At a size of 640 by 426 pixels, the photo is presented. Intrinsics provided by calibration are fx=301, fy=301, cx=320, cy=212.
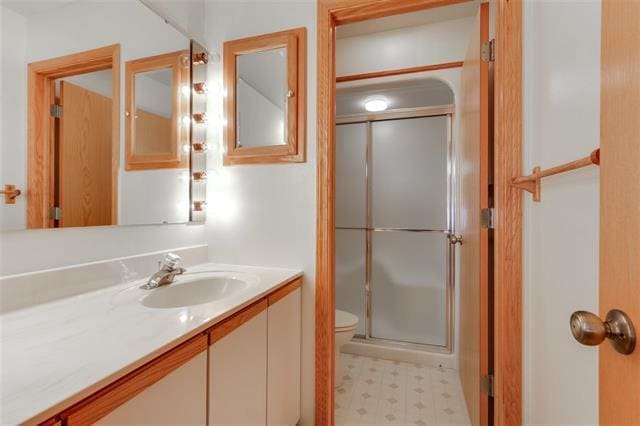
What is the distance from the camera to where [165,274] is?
3.90ft

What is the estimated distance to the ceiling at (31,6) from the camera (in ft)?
2.91

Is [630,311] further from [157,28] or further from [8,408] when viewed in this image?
[157,28]

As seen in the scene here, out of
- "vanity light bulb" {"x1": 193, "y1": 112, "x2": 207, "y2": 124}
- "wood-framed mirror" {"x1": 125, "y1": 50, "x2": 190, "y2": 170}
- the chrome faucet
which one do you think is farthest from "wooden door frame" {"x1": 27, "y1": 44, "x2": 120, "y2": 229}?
"vanity light bulb" {"x1": 193, "y1": 112, "x2": 207, "y2": 124}

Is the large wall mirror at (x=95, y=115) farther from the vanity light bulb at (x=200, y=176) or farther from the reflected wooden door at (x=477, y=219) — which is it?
the reflected wooden door at (x=477, y=219)

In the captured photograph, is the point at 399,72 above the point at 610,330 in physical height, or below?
above

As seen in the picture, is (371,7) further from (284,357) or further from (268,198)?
(284,357)

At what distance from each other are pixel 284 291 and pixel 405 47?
5.95ft

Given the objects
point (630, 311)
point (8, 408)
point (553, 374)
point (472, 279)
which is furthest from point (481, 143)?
point (8, 408)

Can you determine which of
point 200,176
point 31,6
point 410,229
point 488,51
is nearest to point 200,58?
point 200,176

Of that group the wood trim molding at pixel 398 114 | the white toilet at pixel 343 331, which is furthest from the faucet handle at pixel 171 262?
the wood trim molding at pixel 398 114

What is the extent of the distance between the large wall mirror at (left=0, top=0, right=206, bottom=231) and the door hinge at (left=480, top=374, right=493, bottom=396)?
1567 millimetres

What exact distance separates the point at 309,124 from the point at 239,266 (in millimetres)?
806

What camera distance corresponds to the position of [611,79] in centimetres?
42

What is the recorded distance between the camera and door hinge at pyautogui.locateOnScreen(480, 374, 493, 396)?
4.30ft
